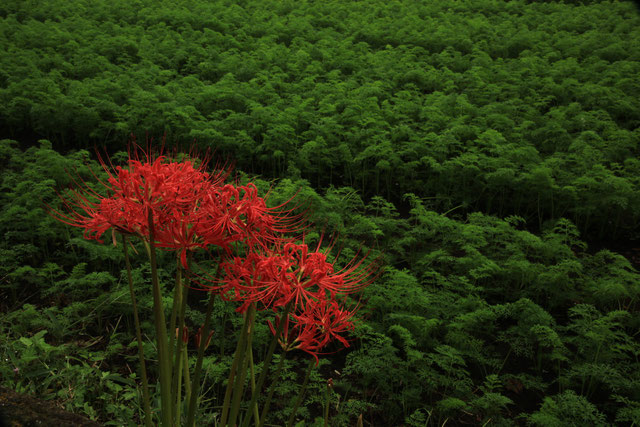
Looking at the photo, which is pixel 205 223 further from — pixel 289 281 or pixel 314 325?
pixel 314 325

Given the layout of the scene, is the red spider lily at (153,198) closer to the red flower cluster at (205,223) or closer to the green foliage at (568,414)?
the red flower cluster at (205,223)

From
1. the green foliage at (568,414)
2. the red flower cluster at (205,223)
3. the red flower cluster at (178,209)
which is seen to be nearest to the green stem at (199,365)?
the red flower cluster at (205,223)

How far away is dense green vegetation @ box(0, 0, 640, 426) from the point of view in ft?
11.6

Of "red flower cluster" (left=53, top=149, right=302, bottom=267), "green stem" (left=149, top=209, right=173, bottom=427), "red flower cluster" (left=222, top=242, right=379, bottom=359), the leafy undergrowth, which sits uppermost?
"red flower cluster" (left=53, top=149, right=302, bottom=267)

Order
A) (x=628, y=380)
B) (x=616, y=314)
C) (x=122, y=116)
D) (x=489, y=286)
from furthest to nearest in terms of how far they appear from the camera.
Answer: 1. (x=122, y=116)
2. (x=489, y=286)
3. (x=616, y=314)
4. (x=628, y=380)

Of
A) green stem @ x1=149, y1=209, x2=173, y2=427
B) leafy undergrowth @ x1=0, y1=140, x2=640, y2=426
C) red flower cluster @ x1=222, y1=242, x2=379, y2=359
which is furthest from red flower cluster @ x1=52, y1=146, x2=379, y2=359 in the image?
leafy undergrowth @ x1=0, y1=140, x2=640, y2=426

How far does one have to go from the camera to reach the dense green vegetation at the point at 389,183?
3543 mm

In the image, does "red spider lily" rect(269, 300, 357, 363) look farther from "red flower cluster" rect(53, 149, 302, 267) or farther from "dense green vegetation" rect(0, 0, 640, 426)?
"dense green vegetation" rect(0, 0, 640, 426)

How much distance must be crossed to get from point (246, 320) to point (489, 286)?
3766mm

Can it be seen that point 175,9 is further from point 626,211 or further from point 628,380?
point 628,380

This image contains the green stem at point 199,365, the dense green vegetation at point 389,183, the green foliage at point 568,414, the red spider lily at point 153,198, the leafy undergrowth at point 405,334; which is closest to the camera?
the red spider lily at point 153,198

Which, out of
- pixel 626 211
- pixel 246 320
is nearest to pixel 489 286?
pixel 626 211

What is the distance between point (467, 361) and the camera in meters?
3.97

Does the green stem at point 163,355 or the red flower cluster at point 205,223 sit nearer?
the red flower cluster at point 205,223
